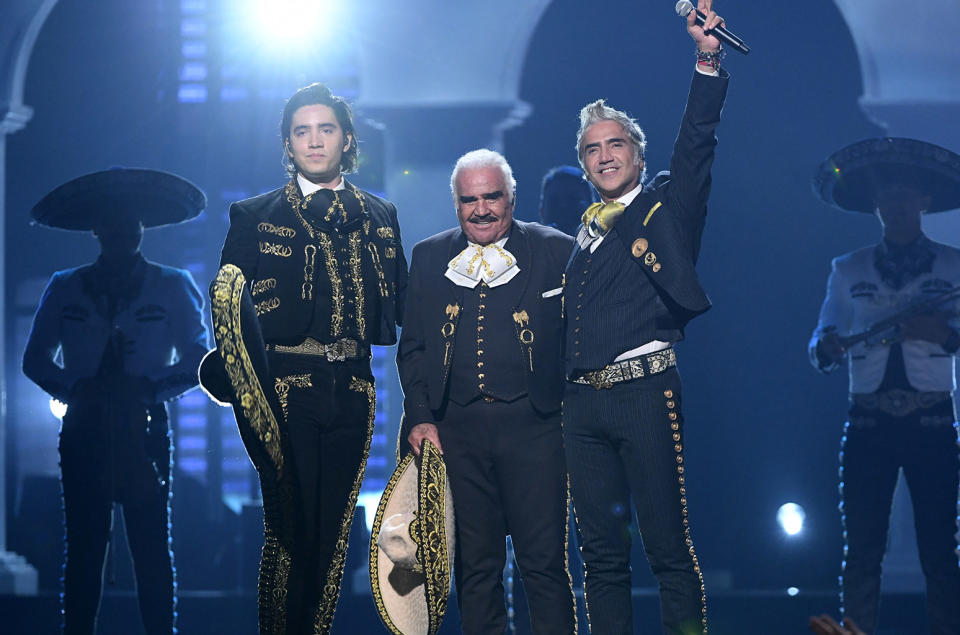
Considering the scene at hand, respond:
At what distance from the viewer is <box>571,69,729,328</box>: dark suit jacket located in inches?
121

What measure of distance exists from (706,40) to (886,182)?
6.24ft

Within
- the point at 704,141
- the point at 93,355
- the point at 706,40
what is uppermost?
the point at 706,40

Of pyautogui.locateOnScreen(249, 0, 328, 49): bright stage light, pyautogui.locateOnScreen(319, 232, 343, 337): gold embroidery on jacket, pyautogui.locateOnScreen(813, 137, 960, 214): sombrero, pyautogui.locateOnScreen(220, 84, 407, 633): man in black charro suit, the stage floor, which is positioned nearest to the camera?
pyautogui.locateOnScreen(220, 84, 407, 633): man in black charro suit

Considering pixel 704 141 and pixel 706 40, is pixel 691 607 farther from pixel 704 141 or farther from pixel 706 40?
pixel 706 40

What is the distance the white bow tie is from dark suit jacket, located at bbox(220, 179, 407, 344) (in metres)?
0.24

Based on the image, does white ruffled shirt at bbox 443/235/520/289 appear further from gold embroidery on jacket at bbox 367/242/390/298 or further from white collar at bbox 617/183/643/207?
white collar at bbox 617/183/643/207

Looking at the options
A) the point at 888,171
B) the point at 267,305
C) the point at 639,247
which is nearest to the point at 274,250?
the point at 267,305

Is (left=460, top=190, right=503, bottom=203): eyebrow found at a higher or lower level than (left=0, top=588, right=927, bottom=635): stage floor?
higher

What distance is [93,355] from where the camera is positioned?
185 inches

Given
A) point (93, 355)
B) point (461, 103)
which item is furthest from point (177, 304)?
point (461, 103)

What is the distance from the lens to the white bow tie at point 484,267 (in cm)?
337

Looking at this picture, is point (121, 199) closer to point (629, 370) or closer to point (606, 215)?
point (606, 215)

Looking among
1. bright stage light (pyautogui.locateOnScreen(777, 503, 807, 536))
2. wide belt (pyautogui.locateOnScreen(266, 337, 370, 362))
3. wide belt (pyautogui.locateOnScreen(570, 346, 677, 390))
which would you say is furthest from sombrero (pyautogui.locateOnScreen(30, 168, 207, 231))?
bright stage light (pyautogui.locateOnScreen(777, 503, 807, 536))

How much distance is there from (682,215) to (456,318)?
0.73 m
